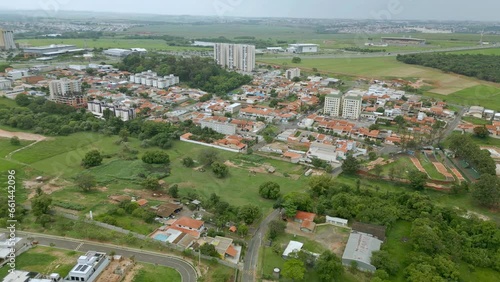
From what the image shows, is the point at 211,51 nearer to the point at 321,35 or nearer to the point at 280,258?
the point at 321,35

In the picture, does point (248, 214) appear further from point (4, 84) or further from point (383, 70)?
point (383, 70)

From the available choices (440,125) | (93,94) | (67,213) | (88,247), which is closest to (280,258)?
(88,247)

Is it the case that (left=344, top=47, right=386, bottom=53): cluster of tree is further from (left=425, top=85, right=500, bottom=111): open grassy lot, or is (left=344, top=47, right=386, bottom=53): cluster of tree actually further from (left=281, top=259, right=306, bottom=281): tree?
(left=281, top=259, right=306, bottom=281): tree

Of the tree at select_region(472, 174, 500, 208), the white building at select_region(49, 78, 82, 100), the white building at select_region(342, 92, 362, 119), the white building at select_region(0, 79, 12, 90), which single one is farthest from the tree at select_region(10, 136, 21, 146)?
the tree at select_region(472, 174, 500, 208)

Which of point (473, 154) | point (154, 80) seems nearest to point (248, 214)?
point (473, 154)

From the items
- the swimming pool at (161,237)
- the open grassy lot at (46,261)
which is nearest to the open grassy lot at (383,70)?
the swimming pool at (161,237)

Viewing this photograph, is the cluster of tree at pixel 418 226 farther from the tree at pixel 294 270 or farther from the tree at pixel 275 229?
the tree at pixel 294 270

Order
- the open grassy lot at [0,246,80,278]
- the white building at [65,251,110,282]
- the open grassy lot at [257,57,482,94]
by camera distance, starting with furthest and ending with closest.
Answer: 1. the open grassy lot at [257,57,482,94]
2. the open grassy lot at [0,246,80,278]
3. the white building at [65,251,110,282]
